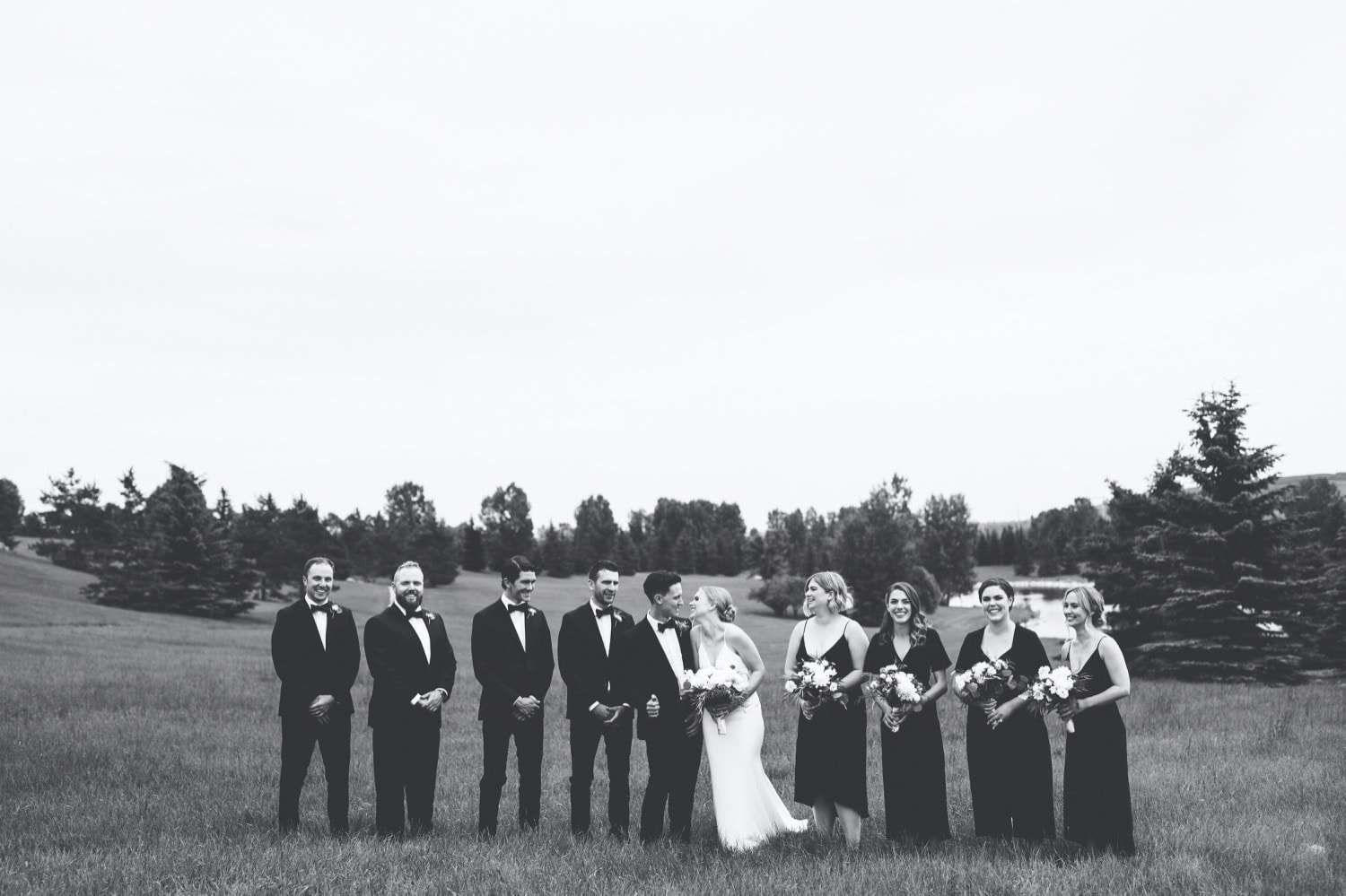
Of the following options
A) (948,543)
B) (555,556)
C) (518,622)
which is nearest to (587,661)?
(518,622)

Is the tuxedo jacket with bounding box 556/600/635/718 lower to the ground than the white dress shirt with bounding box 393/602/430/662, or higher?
lower

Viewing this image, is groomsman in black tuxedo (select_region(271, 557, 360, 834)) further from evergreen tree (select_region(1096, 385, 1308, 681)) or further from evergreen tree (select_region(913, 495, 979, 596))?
evergreen tree (select_region(913, 495, 979, 596))

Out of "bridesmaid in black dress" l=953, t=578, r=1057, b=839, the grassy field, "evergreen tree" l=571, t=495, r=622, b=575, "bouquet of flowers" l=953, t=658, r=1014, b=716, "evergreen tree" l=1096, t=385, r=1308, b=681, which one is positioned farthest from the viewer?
"evergreen tree" l=571, t=495, r=622, b=575

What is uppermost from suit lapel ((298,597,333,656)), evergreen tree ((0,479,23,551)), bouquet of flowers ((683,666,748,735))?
evergreen tree ((0,479,23,551))

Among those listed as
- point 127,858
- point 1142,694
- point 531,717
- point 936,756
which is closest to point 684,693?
Result: point 531,717

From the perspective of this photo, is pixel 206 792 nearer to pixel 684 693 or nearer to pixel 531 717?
pixel 531 717

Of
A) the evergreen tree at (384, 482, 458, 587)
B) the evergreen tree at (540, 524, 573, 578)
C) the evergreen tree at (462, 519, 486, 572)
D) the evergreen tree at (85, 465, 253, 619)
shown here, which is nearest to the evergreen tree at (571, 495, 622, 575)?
the evergreen tree at (540, 524, 573, 578)

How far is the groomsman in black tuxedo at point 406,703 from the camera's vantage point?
26.4ft

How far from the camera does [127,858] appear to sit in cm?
681

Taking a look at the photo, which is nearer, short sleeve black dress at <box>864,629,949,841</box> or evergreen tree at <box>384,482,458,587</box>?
short sleeve black dress at <box>864,629,949,841</box>

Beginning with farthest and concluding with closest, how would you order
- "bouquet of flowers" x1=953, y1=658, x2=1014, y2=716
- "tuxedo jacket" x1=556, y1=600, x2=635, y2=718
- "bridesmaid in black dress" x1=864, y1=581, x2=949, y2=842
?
"tuxedo jacket" x1=556, y1=600, x2=635, y2=718
"bridesmaid in black dress" x1=864, y1=581, x2=949, y2=842
"bouquet of flowers" x1=953, y1=658, x2=1014, y2=716

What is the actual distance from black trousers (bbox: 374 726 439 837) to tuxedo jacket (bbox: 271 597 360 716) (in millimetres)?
552

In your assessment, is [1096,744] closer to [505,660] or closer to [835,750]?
[835,750]

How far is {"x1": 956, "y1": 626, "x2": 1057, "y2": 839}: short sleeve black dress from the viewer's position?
299 inches
